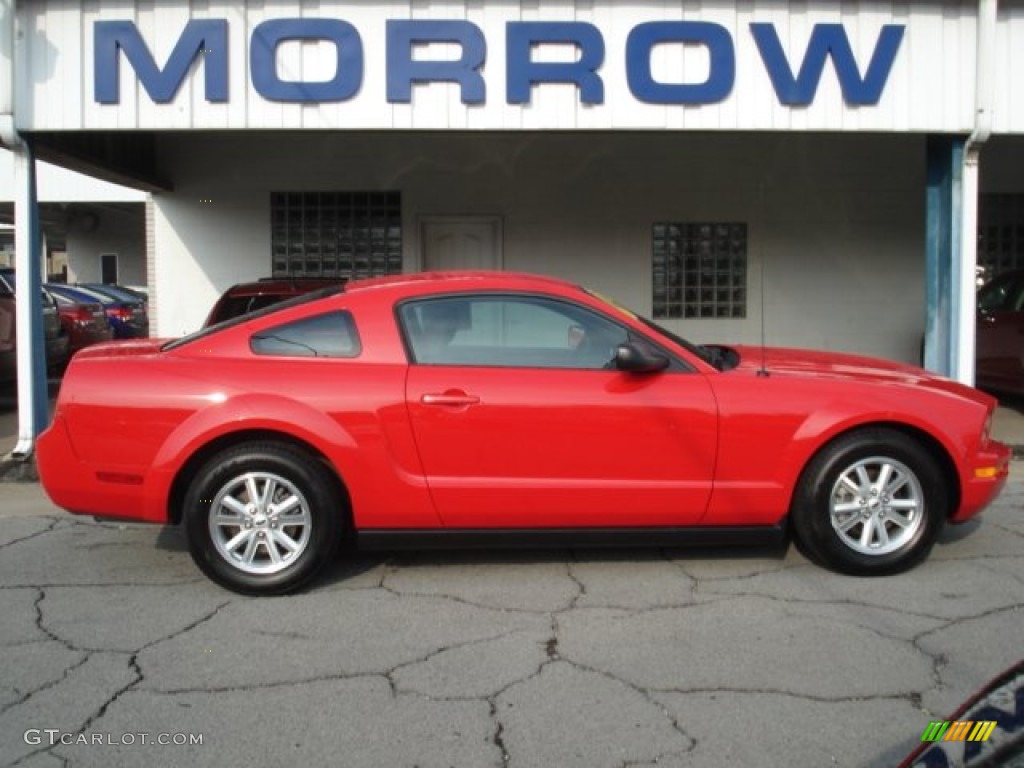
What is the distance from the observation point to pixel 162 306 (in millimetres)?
11953

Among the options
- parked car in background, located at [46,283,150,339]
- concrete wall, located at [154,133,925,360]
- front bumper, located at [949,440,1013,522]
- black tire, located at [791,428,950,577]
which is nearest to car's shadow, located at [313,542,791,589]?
black tire, located at [791,428,950,577]

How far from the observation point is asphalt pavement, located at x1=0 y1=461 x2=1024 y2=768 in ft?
10.8

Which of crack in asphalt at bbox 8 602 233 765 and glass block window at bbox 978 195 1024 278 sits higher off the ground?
glass block window at bbox 978 195 1024 278

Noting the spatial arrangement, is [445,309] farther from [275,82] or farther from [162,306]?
[162,306]

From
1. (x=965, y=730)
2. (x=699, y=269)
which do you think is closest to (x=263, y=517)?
(x=965, y=730)

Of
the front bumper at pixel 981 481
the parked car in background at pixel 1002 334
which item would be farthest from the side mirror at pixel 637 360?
the parked car in background at pixel 1002 334

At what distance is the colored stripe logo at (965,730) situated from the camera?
1.80 meters

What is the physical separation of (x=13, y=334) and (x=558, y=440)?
27.8 feet

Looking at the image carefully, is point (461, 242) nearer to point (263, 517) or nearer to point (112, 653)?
point (263, 517)

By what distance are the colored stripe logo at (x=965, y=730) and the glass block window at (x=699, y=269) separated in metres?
10.2

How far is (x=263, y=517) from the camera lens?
4672 mm

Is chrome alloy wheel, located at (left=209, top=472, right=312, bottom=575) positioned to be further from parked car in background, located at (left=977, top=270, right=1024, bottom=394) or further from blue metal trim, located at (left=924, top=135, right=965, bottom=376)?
parked car in background, located at (left=977, top=270, right=1024, bottom=394)

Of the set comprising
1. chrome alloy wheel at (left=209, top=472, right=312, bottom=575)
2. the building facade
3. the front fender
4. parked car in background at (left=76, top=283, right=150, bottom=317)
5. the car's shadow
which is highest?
the building facade

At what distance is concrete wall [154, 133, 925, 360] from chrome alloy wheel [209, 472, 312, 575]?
7508 millimetres
